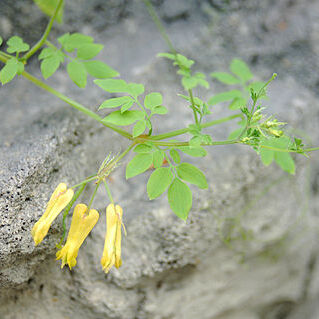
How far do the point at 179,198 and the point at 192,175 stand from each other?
0.07m

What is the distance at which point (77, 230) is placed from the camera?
0.91 metres

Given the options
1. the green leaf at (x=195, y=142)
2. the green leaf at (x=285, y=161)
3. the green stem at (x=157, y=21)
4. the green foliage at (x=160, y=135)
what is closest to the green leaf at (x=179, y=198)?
the green foliage at (x=160, y=135)

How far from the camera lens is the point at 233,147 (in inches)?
55.0

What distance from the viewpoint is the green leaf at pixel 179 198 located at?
0.93m

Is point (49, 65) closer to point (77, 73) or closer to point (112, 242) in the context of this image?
point (77, 73)

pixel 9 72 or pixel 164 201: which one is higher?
pixel 9 72

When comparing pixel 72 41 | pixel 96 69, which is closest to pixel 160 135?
pixel 96 69

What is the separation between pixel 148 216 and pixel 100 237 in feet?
0.56

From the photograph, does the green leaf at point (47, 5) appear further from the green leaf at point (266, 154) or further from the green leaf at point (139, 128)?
the green leaf at point (266, 154)

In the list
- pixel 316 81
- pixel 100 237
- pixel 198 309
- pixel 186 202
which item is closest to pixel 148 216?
pixel 100 237

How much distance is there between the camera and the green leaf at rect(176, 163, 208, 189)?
94cm

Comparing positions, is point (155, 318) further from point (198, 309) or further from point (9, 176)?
point (9, 176)

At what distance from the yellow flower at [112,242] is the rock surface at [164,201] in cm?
22

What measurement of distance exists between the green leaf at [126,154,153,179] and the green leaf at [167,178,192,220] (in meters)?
0.09
